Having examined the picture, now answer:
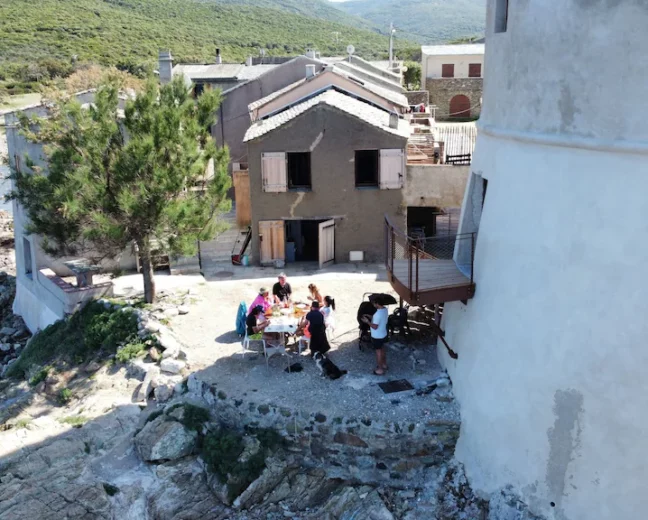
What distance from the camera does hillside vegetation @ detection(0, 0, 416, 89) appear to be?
6869 centimetres

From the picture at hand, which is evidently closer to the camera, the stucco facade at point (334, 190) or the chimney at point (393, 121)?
the stucco facade at point (334, 190)

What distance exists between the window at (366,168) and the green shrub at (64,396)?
36.0 feet

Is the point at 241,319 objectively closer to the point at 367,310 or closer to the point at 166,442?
the point at 367,310

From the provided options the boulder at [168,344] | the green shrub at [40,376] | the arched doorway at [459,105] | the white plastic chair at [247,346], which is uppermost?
the arched doorway at [459,105]

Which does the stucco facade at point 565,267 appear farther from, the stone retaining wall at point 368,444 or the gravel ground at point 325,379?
the gravel ground at point 325,379

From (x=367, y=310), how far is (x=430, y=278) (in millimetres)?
2152

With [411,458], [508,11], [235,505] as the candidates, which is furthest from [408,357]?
[508,11]

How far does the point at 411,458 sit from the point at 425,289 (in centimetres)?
293

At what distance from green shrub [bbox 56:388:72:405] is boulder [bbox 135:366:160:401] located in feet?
6.56

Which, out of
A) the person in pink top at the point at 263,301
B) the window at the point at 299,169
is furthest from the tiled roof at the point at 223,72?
the person in pink top at the point at 263,301

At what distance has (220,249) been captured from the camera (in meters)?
23.4

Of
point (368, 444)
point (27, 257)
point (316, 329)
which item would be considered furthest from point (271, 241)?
point (368, 444)

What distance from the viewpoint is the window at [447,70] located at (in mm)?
45281

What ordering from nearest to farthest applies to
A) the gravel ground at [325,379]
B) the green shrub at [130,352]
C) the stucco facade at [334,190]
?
the gravel ground at [325,379] → the green shrub at [130,352] → the stucco facade at [334,190]
